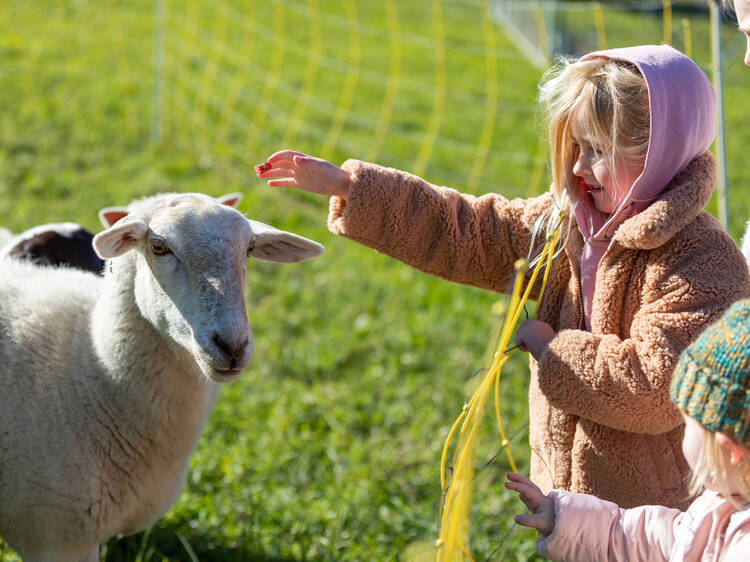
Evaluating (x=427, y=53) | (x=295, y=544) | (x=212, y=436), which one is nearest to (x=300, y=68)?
(x=427, y=53)

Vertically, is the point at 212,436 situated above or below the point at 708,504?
below

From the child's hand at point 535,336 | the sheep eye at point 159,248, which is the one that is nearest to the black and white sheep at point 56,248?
the sheep eye at point 159,248

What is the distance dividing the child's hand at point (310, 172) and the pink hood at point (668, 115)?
2.75 ft

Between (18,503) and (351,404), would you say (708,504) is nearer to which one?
(18,503)

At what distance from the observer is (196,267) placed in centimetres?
265

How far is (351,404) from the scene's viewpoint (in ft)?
15.1

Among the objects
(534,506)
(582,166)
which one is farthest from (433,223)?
(534,506)

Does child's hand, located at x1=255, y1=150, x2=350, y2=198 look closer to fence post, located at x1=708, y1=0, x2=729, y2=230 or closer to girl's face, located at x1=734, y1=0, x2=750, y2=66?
girl's face, located at x1=734, y1=0, x2=750, y2=66

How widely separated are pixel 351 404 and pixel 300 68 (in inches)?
301

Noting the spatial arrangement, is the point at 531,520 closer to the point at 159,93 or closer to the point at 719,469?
the point at 719,469

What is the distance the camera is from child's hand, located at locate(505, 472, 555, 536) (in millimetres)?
2111

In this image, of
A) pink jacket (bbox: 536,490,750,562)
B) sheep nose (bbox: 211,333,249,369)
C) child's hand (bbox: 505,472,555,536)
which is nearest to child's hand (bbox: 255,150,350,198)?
sheep nose (bbox: 211,333,249,369)

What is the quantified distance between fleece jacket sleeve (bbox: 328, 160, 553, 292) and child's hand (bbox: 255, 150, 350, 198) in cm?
4

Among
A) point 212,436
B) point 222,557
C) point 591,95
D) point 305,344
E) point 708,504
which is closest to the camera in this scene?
point 708,504
